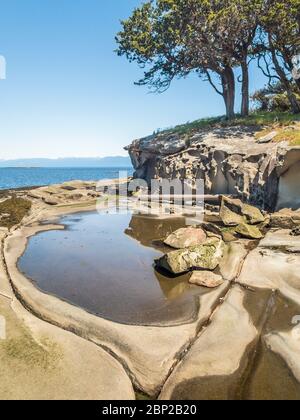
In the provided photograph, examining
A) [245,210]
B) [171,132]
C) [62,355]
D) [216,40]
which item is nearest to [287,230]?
[245,210]

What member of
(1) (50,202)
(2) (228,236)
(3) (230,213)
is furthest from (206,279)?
(1) (50,202)

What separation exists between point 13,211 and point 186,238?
16847 mm

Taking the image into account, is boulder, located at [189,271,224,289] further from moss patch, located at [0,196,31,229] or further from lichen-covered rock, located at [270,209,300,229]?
moss patch, located at [0,196,31,229]

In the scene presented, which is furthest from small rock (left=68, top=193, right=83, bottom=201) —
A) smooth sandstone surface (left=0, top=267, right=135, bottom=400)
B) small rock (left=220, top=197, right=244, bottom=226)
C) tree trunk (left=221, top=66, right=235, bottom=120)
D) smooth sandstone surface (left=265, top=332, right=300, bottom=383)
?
smooth sandstone surface (left=265, top=332, right=300, bottom=383)

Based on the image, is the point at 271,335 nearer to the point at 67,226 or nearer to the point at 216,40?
the point at 67,226

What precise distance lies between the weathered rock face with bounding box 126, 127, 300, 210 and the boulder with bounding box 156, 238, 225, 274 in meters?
11.1

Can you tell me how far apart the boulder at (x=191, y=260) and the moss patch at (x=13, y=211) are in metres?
12.8

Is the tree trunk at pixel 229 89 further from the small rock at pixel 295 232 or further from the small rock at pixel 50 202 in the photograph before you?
the small rock at pixel 295 232

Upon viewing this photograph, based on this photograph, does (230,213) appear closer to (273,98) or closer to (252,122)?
(252,122)

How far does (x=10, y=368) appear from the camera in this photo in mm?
7031

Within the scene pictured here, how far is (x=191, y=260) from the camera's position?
13375 mm

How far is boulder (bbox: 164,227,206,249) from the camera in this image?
16109 millimetres

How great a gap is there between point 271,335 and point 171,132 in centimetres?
3614
